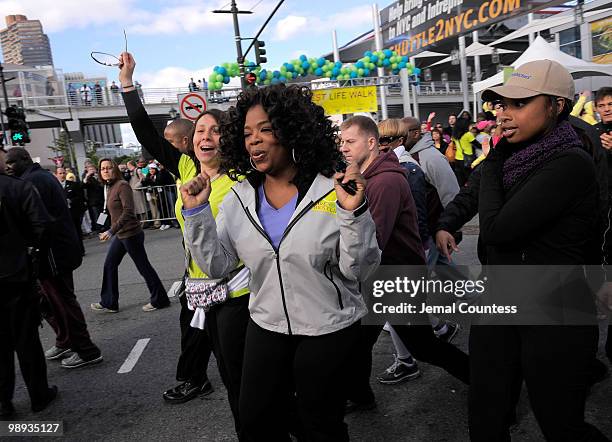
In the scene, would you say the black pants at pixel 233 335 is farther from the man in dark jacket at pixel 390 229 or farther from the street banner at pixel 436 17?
the street banner at pixel 436 17

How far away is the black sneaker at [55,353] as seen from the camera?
4.74 meters

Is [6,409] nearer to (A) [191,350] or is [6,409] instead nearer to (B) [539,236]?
(A) [191,350]

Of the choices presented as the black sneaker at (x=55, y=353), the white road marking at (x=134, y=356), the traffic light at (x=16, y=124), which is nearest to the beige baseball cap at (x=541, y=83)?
the white road marking at (x=134, y=356)

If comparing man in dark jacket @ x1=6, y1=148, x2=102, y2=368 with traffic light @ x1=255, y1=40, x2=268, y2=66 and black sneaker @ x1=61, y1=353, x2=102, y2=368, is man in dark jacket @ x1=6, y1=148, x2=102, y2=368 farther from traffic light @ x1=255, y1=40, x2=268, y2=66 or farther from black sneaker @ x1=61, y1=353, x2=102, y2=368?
traffic light @ x1=255, y1=40, x2=268, y2=66

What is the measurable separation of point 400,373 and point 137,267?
3580mm

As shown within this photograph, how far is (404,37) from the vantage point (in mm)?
20000

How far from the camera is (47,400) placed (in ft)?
12.2

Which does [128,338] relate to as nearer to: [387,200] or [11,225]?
[11,225]

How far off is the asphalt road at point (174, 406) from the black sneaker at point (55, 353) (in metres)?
0.10

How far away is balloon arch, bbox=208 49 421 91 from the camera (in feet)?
54.3

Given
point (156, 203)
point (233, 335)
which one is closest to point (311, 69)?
point (156, 203)

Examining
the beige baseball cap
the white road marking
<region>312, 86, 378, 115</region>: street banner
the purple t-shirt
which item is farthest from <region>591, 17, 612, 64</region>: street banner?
the purple t-shirt

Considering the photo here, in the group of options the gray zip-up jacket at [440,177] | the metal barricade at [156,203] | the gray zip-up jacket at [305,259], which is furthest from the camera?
the metal barricade at [156,203]

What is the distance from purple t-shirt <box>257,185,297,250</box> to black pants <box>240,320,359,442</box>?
1.35ft
